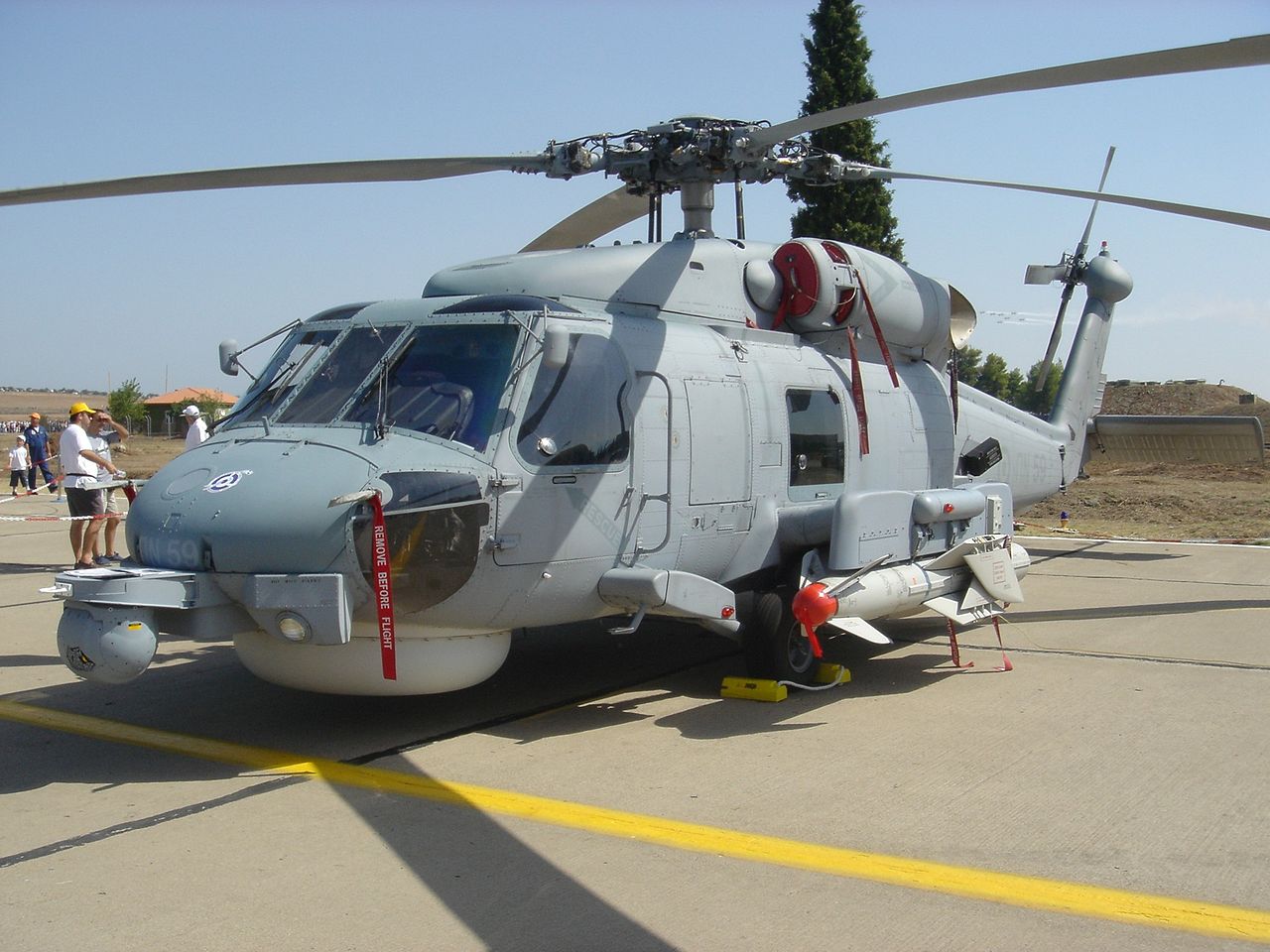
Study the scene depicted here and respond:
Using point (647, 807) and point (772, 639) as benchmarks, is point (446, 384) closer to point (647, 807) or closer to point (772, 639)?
point (647, 807)

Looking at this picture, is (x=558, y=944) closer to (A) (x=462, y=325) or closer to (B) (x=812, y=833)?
(B) (x=812, y=833)

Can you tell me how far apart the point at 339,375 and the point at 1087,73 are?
3960mm

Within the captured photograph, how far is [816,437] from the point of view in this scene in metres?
7.96

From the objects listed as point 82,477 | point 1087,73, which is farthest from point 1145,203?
point 82,477

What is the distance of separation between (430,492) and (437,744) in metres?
1.40

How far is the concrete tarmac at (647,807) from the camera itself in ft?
12.9

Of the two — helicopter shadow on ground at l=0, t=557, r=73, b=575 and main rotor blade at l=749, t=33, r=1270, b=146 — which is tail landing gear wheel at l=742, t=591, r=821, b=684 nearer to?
main rotor blade at l=749, t=33, r=1270, b=146

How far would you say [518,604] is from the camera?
6145mm

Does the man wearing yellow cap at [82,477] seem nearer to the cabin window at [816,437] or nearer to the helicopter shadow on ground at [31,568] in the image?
the helicopter shadow on ground at [31,568]

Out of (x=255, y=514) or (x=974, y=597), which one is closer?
(x=255, y=514)

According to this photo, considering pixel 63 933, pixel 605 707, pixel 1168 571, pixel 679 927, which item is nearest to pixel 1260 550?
pixel 1168 571

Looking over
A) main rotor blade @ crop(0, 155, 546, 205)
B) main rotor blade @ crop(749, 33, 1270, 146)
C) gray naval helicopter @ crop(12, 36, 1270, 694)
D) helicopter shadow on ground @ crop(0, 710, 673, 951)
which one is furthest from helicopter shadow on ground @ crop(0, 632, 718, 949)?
main rotor blade @ crop(749, 33, 1270, 146)

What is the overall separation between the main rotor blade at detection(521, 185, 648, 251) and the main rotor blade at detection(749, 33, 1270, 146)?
2585 mm

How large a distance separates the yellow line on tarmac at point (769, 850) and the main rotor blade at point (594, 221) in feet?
14.8
